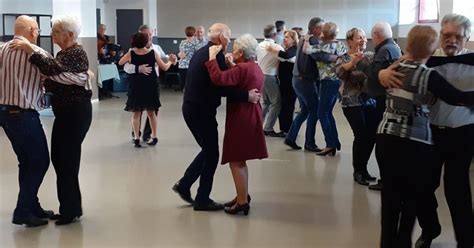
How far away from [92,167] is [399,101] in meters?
3.75

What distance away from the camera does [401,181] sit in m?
2.97

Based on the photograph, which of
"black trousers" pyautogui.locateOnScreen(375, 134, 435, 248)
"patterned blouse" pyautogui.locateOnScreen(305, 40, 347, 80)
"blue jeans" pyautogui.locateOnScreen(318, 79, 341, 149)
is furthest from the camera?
"blue jeans" pyautogui.locateOnScreen(318, 79, 341, 149)

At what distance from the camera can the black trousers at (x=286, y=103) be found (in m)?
7.93

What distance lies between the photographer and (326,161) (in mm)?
6324

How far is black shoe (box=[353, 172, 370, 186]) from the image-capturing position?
532 cm

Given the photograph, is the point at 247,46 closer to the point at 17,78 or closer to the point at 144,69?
the point at 17,78

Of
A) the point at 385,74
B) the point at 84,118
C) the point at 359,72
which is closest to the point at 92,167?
the point at 84,118

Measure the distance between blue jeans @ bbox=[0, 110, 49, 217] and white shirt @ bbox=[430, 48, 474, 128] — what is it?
8.23 ft

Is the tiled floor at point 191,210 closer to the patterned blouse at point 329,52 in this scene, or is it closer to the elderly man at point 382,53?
the elderly man at point 382,53

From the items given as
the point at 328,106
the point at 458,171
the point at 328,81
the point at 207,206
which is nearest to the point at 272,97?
the point at 328,106

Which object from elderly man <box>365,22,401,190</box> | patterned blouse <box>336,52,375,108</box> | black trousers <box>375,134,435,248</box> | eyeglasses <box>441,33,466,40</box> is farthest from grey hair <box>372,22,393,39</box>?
black trousers <box>375,134,435,248</box>

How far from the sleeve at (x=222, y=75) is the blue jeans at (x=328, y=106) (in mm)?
2315

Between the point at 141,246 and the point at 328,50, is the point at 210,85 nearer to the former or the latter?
the point at 141,246

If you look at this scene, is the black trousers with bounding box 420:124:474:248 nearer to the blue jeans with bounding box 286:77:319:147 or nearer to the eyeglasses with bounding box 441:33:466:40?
the eyeglasses with bounding box 441:33:466:40
